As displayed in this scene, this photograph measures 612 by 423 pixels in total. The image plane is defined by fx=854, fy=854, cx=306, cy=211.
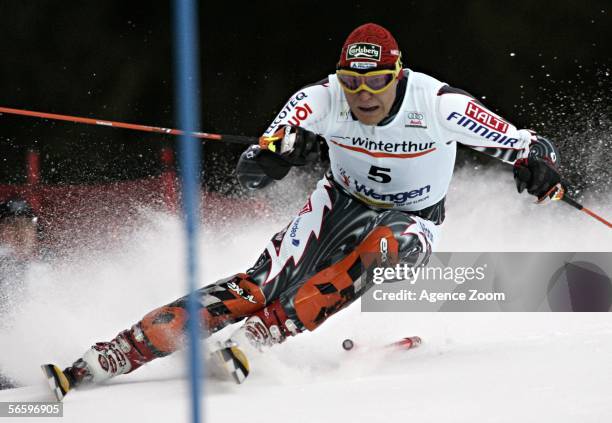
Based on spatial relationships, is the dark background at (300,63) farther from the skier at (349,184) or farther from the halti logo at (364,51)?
the halti logo at (364,51)

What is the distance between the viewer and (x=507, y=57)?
6.28 meters

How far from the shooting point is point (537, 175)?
3668 millimetres

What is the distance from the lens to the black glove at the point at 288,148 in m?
3.58

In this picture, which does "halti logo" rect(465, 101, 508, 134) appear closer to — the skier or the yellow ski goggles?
the skier

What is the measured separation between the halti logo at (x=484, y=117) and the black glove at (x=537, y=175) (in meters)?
0.19

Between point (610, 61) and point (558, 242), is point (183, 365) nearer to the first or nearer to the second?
point (558, 242)

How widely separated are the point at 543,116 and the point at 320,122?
2.98 m

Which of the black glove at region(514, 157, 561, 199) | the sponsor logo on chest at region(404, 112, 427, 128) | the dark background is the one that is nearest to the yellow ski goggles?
the sponsor logo on chest at region(404, 112, 427, 128)

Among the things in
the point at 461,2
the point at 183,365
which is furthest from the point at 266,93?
the point at 183,365

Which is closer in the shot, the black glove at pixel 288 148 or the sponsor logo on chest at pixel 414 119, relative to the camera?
the black glove at pixel 288 148

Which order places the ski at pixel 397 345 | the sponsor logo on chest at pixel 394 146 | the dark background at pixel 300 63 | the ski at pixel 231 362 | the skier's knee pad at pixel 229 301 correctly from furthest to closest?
the dark background at pixel 300 63 < the ski at pixel 397 345 < the sponsor logo on chest at pixel 394 146 < the skier's knee pad at pixel 229 301 < the ski at pixel 231 362

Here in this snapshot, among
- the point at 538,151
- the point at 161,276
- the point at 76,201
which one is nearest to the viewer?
the point at 538,151

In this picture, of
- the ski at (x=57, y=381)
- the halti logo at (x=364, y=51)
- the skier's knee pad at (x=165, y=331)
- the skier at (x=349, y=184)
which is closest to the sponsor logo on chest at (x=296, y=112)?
the skier at (x=349, y=184)

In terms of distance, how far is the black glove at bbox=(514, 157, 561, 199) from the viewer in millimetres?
3666
